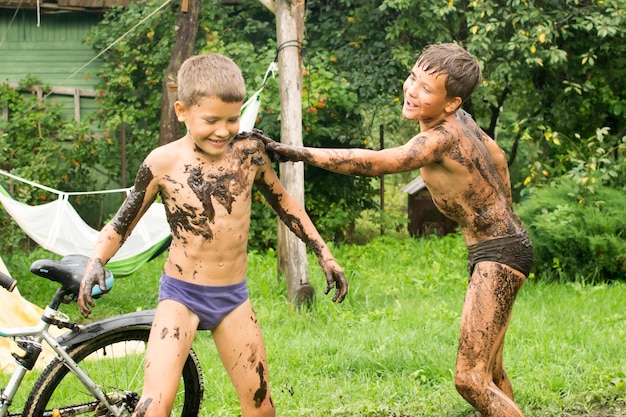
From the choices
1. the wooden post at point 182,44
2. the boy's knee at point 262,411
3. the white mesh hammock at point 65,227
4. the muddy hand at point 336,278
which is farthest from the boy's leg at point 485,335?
the wooden post at point 182,44

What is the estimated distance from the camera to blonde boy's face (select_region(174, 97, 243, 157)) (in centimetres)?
310

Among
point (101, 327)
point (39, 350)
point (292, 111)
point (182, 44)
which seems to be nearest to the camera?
point (39, 350)

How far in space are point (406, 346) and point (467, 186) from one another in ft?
6.33

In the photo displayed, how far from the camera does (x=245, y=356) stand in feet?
10.5

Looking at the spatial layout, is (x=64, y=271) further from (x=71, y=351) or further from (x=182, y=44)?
(x=182, y=44)

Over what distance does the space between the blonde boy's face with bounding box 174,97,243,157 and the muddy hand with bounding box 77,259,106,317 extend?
1.94 ft

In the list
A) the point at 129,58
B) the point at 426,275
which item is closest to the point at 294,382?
the point at 426,275

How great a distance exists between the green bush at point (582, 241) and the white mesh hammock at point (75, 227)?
2.84 metres

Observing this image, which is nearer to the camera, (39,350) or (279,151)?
(279,151)

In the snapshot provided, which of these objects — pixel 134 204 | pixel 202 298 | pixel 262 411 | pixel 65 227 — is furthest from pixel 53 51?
pixel 262 411

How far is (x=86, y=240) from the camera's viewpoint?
6305 mm

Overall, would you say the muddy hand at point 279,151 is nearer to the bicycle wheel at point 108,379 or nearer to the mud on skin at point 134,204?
the mud on skin at point 134,204

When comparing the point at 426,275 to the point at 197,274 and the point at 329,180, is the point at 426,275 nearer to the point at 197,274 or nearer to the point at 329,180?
the point at 329,180

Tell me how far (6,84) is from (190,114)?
8.79 meters
